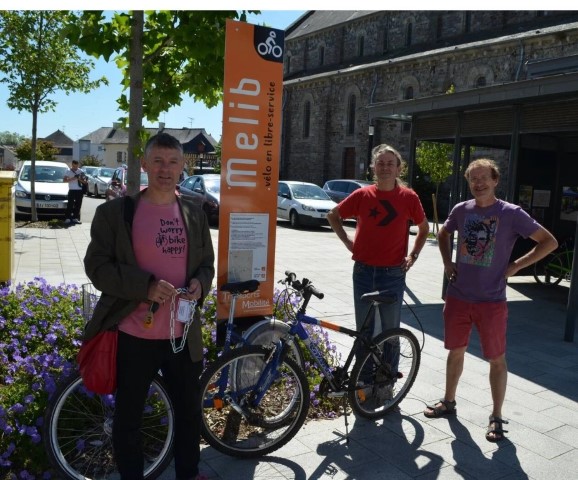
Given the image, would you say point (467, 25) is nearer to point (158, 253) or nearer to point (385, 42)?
point (385, 42)

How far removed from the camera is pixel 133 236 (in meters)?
2.95

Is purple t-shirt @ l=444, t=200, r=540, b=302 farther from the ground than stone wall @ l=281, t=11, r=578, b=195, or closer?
closer

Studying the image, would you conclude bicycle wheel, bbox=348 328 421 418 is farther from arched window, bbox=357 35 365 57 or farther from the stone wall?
arched window, bbox=357 35 365 57

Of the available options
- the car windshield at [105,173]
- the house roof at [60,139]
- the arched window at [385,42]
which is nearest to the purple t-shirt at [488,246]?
the car windshield at [105,173]

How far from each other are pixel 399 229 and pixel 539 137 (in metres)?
6.93

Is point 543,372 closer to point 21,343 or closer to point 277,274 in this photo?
point 21,343

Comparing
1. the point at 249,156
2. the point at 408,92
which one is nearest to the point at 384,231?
the point at 249,156

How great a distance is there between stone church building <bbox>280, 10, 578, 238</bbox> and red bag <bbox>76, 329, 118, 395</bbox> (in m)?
6.44

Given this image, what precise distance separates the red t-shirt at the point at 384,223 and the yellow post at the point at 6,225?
4631 mm

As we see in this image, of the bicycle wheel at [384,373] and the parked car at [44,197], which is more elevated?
the parked car at [44,197]

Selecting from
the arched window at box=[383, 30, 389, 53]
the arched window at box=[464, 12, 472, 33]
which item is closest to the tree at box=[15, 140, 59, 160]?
the arched window at box=[383, 30, 389, 53]

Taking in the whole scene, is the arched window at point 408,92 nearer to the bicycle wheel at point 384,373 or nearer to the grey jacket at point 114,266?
the bicycle wheel at point 384,373

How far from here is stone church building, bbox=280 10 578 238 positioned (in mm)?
8516

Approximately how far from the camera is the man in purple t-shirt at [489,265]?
13.5 ft
